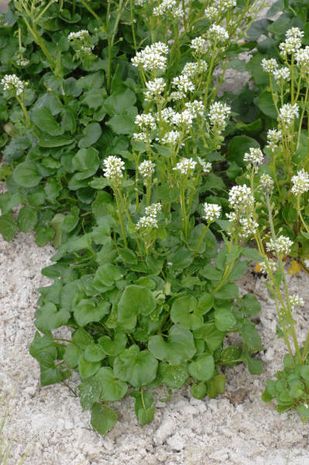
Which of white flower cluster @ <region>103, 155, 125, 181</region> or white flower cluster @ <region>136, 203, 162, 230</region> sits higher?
white flower cluster @ <region>103, 155, 125, 181</region>

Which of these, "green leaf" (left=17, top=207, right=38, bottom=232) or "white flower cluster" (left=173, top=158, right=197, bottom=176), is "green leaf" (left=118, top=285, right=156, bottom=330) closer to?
"white flower cluster" (left=173, top=158, right=197, bottom=176)

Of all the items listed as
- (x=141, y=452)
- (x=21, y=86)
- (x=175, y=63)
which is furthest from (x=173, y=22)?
(x=141, y=452)

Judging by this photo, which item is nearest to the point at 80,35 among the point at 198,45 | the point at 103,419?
the point at 198,45

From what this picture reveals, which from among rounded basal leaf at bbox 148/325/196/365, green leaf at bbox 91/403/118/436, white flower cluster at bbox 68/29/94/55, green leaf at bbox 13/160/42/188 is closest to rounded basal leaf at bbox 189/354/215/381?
rounded basal leaf at bbox 148/325/196/365

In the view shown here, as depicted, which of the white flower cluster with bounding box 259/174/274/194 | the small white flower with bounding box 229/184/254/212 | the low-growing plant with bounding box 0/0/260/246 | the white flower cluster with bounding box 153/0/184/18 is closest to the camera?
the small white flower with bounding box 229/184/254/212

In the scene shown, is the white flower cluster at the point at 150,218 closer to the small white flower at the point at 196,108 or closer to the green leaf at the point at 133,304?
the green leaf at the point at 133,304

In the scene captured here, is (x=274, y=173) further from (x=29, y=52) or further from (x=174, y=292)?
(x=29, y=52)
